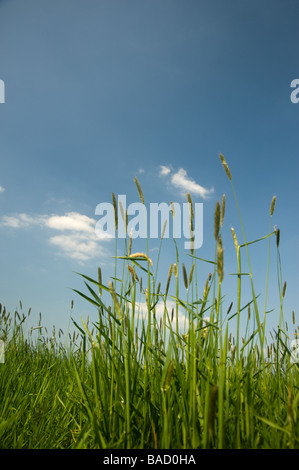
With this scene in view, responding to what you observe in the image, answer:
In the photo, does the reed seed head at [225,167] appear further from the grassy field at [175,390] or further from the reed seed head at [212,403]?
the reed seed head at [212,403]

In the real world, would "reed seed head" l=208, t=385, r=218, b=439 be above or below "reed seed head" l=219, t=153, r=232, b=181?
below

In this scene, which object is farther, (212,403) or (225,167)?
(225,167)

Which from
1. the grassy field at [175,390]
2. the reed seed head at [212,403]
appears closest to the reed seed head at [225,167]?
the grassy field at [175,390]

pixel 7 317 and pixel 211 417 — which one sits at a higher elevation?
pixel 7 317

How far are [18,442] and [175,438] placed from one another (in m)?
1.07

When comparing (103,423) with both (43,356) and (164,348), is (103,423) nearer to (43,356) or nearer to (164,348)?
(164,348)

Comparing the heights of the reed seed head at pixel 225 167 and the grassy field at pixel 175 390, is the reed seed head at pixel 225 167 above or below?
above

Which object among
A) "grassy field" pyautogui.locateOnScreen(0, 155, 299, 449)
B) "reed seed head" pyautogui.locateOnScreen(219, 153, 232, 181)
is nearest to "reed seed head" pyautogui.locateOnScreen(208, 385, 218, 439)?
"grassy field" pyautogui.locateOnScreen(0, 155, 299, 449)

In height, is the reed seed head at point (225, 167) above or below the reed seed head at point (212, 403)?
above

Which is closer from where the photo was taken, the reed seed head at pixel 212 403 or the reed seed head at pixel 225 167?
the reed seed head at pixel 212 403

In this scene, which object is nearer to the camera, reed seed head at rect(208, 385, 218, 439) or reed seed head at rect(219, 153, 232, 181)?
reed seed head at rect(208, 385, 218, 439)

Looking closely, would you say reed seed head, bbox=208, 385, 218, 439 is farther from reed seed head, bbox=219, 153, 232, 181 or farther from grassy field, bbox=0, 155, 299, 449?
reed seed head, bbox=219, 153, 232, 181
